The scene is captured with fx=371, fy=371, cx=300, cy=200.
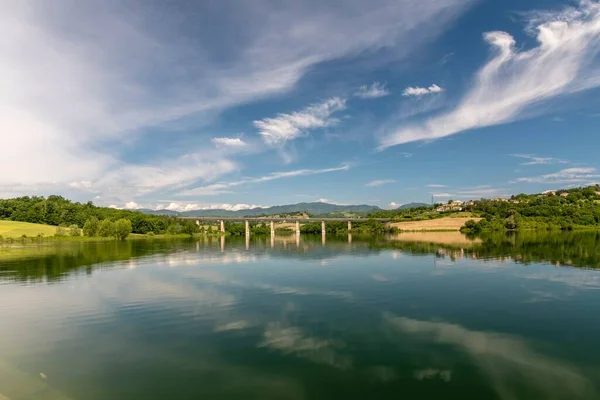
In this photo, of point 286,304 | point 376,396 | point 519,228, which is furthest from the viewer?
point 519,228

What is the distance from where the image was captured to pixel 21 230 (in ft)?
463

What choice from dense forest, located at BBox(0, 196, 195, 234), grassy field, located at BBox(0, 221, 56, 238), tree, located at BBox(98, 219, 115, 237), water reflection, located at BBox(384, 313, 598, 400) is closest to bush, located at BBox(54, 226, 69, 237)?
grassy field, located at BBox(0, 221, 56, 238)

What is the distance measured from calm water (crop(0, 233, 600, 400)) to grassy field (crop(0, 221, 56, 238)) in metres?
112

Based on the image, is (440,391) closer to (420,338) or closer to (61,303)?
(420,338)

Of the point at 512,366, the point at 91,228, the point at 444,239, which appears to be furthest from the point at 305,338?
the point at 91,228

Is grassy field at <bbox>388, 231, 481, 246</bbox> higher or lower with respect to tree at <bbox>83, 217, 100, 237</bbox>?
lower

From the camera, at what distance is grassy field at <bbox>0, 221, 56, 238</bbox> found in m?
132

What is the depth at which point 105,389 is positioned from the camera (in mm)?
15633

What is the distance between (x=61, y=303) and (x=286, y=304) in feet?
64.8

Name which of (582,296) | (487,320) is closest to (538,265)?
(582,296)

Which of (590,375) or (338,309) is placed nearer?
(590,375)

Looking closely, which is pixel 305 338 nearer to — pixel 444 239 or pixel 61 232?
pixel 444 239

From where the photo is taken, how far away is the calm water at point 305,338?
1562 centimetres

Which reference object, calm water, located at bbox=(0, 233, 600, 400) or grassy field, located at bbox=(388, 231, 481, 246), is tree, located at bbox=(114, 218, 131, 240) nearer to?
grassy field, located at bbox=(388, 231, 481, 246)
